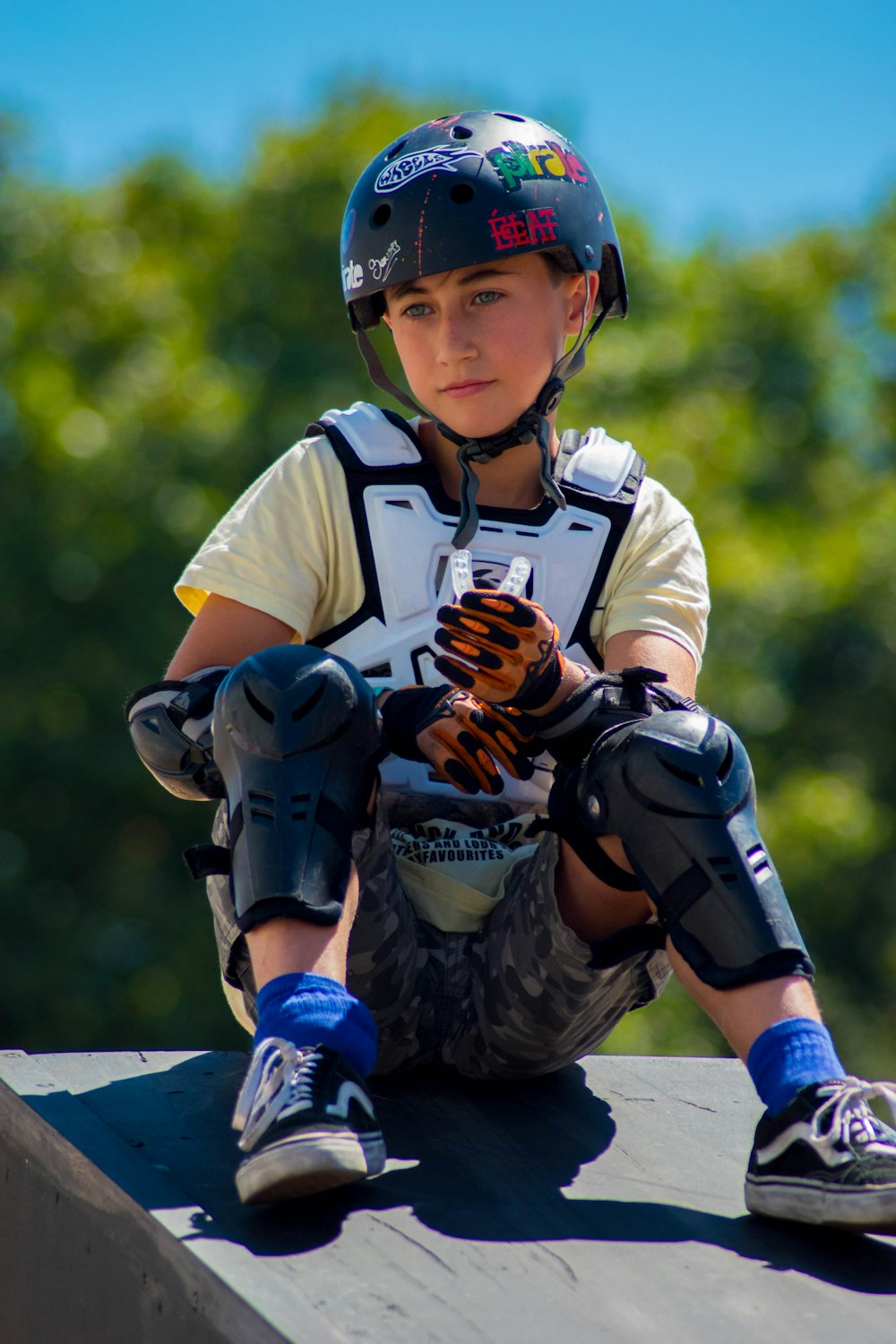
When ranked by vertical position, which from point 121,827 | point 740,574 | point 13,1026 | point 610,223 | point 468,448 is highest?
point 610,223

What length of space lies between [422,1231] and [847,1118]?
629 millimetres

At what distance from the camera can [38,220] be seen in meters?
19.5

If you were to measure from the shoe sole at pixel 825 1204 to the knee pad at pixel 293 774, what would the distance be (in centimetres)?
77

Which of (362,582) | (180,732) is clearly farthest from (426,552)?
(180,732)

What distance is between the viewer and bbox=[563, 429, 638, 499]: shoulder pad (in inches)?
128

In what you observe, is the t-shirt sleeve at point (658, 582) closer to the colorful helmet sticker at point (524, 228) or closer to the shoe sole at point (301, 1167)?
the colorful helmet sticker at point (524, 228)

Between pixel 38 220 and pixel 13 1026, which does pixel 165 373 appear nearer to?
pixel 38 220

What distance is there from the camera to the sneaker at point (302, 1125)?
7.02ft

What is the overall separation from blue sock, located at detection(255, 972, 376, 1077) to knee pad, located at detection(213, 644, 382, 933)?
0.33 ft

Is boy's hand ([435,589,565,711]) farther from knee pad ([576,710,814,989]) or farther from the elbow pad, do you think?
the elbow pad

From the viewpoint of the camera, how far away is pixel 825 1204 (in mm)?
2193

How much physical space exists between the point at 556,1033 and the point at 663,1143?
28 centimetres

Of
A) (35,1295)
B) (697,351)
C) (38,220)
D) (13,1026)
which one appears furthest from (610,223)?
(697,351)

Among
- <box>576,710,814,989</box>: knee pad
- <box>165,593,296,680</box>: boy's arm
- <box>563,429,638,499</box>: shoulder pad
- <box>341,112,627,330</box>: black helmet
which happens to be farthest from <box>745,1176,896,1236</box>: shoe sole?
<box>341,112,627,330</box>: black helmet
